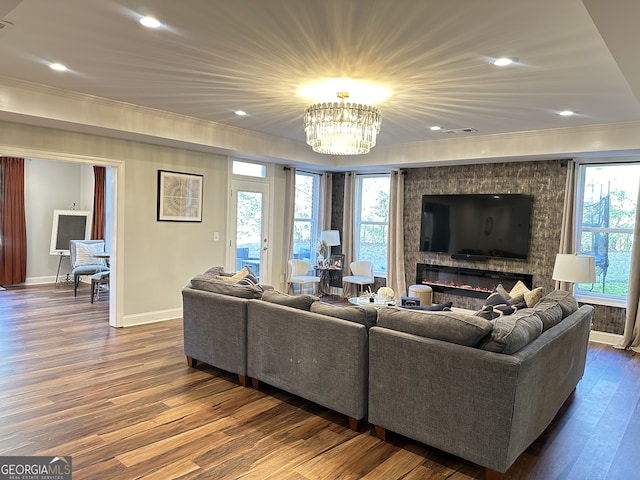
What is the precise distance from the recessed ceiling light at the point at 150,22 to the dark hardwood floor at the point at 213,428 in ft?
8.69

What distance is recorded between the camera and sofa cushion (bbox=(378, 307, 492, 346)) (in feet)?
8.40

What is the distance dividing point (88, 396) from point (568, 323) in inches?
149

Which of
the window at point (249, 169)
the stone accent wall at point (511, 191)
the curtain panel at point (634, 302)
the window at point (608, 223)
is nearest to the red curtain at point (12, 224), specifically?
the window at point (249, 169)

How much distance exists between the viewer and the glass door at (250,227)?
690cm

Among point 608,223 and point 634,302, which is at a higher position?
point 608,223

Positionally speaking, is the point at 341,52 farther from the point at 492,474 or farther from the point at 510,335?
the point at 492,474

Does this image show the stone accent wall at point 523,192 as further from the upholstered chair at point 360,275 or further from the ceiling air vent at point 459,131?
the ceiling air vent at point 459,131

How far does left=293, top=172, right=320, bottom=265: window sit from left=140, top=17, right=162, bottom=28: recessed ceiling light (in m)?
5.24

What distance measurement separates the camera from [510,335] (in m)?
2.50

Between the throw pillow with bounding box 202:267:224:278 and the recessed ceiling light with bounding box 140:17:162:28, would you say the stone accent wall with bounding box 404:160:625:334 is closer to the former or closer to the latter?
the throw pillow with bounding box 202:267:224:278

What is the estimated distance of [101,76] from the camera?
3.80m

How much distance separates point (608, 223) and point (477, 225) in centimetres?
164

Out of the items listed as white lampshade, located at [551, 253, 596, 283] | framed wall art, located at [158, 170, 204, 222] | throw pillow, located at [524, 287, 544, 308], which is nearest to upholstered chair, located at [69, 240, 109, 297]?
framed wall art, located at [158, 170, 204, 222]

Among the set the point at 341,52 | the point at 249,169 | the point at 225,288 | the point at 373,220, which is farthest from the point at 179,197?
the point at 341,52
